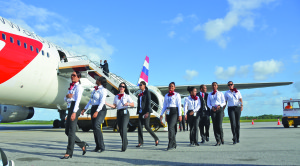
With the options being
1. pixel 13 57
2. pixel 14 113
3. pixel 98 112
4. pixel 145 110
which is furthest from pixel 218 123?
pixel 14 113

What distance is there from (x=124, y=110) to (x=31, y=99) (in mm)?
7725

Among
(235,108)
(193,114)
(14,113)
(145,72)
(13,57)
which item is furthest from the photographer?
(145,72)

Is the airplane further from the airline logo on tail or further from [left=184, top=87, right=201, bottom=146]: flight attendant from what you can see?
the airline logo on tail

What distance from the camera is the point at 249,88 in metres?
21.0

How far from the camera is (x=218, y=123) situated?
7.22 meters

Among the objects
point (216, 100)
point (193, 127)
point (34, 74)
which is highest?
point (34, 74)

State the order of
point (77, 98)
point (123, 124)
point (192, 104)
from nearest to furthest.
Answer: point (77, 98)
point (123, 124)
point (192, 104)

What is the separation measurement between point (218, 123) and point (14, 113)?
12.5 m

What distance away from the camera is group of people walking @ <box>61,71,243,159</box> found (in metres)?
5.13

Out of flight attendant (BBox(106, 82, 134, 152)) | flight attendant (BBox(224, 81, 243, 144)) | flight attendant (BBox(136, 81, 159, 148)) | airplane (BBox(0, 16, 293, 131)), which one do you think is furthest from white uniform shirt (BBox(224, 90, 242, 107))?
airplane (BBox(0, 16, 293, 131))

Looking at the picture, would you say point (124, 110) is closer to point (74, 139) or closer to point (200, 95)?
point (74, 139)

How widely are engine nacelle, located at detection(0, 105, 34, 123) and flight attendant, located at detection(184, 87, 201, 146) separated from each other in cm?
1112

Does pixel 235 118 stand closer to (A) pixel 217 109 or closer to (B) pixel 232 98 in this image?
(B) pixel 232 98

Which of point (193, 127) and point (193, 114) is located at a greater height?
point (193, 114)
